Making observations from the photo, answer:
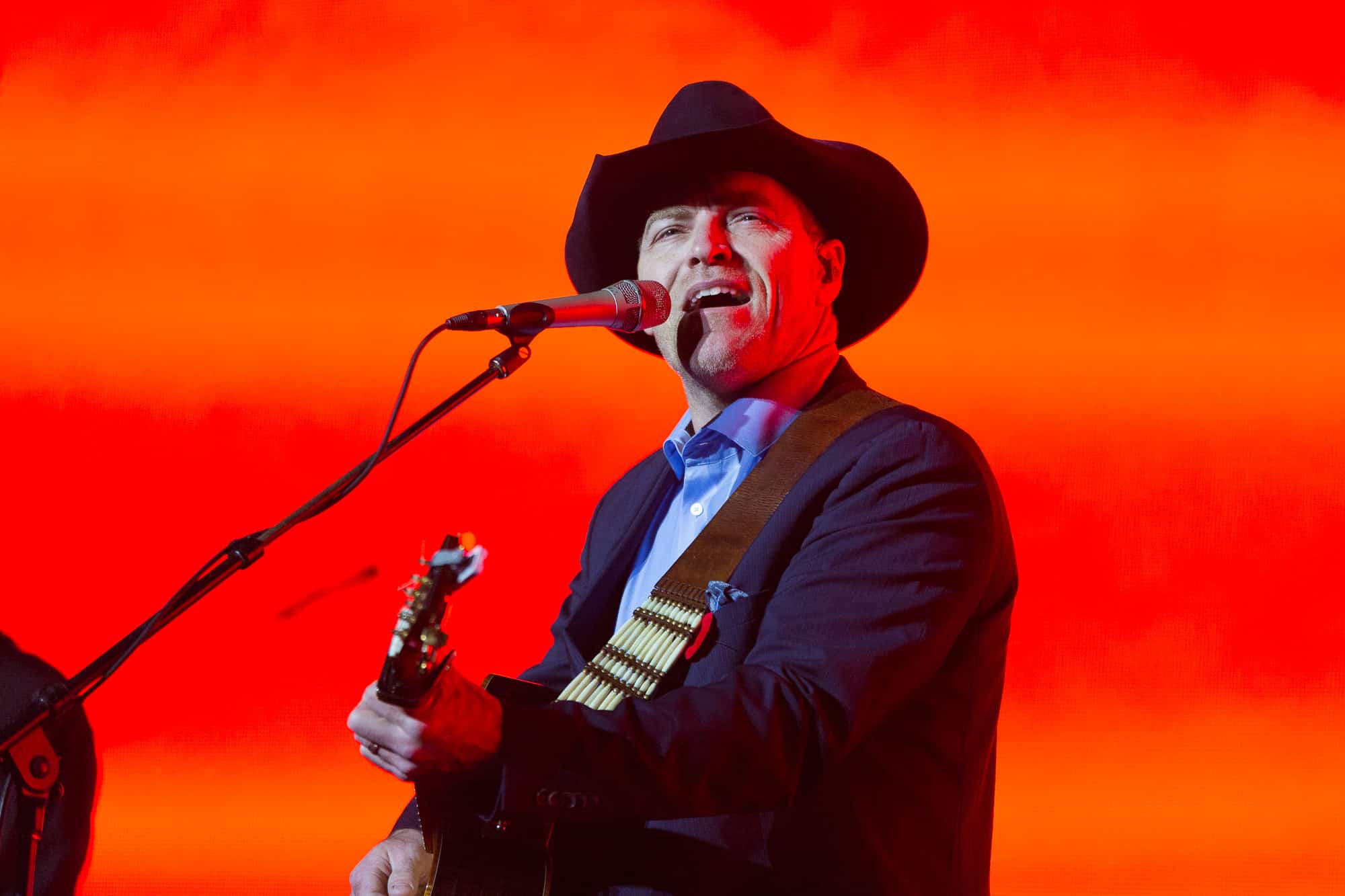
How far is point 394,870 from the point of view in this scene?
7.34 feet

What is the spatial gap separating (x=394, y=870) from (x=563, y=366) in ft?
5.72

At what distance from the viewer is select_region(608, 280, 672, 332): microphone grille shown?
2.20 metres

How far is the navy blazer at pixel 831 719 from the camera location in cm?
166

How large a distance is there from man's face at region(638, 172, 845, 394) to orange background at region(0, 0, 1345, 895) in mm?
746

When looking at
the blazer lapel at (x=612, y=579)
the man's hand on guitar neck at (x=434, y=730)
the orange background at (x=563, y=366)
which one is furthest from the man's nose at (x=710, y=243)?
the man's hand on guitar neck at (x=434, y=730)

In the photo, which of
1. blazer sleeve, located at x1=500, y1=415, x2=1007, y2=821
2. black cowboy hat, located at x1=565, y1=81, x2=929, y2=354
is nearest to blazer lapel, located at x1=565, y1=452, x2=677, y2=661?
black cowboy hat, located at x1=565, y1=81, x2=929, y2=354

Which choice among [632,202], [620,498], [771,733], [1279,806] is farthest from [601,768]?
[1279,806]

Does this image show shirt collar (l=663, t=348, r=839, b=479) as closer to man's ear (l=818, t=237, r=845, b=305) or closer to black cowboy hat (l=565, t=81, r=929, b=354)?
man's ear (l=818, t=237, r=845, b=305)

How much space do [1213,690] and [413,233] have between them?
2622 millimetres

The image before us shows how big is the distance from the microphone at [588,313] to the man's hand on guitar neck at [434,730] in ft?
2.08

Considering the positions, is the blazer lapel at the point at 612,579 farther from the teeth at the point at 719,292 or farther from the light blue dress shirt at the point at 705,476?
the teeth at the point at 719,292

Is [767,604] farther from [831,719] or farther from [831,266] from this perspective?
[831,266]

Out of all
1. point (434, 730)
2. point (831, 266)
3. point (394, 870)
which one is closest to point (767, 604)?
point (434, 730)

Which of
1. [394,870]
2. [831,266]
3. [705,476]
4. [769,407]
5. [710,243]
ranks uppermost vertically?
[831,266]
